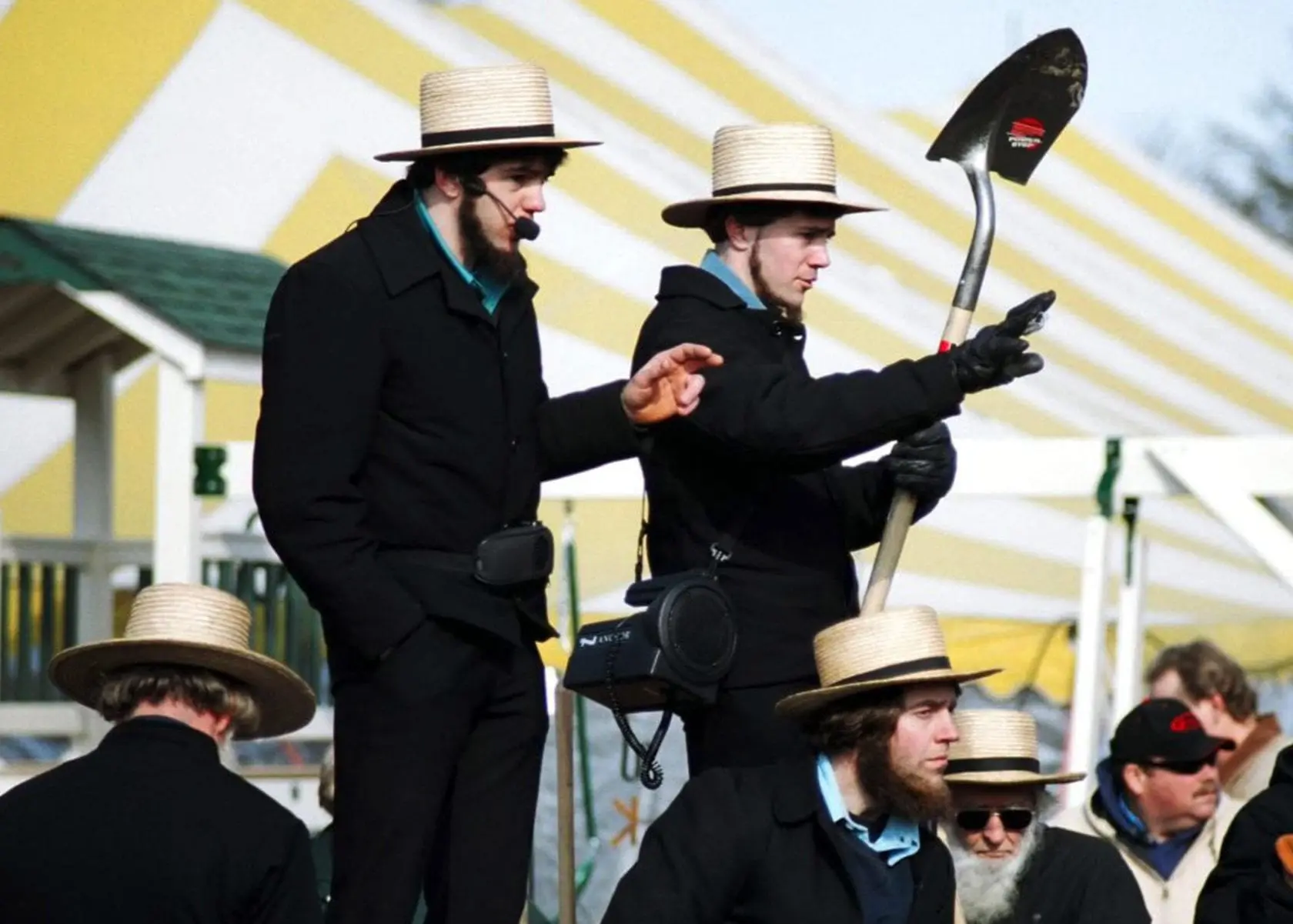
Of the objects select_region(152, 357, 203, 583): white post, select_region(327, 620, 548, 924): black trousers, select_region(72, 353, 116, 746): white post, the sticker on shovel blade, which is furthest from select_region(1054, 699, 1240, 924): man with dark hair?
select_region(72, 353, 116, 746): white post

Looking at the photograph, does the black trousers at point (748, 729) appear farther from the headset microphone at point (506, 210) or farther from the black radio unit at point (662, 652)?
the headset microphone at point (506, 210)

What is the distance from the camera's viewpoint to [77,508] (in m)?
7.99

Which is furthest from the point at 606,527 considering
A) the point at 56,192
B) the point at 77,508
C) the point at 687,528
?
the point at 687,528

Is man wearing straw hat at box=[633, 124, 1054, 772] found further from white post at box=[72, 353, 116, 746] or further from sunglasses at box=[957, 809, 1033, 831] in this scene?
white post at box=[72, 353, 116, 746]

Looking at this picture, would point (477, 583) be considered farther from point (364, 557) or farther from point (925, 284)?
point (925, 284)

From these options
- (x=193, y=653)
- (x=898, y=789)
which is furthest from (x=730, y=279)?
(x=193, y=653)

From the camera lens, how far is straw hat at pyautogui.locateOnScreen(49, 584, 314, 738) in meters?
3.85

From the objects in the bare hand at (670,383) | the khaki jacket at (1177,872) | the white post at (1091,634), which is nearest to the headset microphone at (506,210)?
the bare hand at (670,383)

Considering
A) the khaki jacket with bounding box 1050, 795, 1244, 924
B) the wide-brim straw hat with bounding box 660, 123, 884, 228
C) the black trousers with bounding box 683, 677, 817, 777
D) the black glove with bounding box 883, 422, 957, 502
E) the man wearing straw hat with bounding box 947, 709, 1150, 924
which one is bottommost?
the khaki jacket with bounding box 1050, 795, 1244, 924

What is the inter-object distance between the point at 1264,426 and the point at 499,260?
6497 millimetres

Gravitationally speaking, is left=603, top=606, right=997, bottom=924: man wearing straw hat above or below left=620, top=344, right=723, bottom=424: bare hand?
below

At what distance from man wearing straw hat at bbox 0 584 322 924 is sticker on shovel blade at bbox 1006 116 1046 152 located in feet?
4.87

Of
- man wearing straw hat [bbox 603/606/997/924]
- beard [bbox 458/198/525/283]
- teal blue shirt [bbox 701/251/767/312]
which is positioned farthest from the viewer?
teal blue shirt [bbox 701/251/767/312]

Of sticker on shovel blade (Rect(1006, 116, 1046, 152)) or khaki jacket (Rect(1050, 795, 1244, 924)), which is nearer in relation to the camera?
sticker on shovel blade (Rect(1006, 116, 1046, 152))
